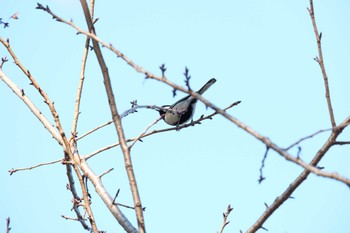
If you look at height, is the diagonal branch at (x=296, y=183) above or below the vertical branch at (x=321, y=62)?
below

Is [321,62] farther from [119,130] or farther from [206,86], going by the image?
[206,86]

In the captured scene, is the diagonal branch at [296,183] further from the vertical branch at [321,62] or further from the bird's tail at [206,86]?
the bird's tail at [206,86]

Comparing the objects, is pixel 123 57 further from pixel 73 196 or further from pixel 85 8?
pixel 73 196

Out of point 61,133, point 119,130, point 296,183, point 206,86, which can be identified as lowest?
point 296,183

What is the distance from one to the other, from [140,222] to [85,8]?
1248mm

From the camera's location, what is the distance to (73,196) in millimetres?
3416

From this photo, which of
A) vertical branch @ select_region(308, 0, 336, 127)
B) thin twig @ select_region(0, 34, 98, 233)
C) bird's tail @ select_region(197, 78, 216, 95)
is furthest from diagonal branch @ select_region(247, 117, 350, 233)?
bird's tail @ select_region(197, 78, 216, 95)

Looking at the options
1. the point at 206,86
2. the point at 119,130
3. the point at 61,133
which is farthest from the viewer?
the point at 206,86

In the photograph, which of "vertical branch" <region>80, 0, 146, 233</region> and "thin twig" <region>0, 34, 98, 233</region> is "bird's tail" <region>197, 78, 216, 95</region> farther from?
"vertical branch" <region>80, 0, 146, 233</region>

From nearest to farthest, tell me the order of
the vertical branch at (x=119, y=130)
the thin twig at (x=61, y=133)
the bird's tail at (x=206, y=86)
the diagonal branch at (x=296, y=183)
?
the diagonal branch at (x=296, y=183) → the vertical branch at (x=119, y=130) → the thin twig at (x=61, y=133) → the bird's tail at (x=206, y=86)

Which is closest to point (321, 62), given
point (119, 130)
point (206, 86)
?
point (119, 130)

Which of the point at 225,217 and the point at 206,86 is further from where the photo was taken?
the point at 206,86

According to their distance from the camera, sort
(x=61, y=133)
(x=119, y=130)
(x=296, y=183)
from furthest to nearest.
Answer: (x=61, y=133) < (x=119, y=130) < (x=296, y=183)

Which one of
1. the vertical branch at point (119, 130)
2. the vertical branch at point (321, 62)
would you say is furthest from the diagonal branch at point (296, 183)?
the vertical branch at point (119, 130)
